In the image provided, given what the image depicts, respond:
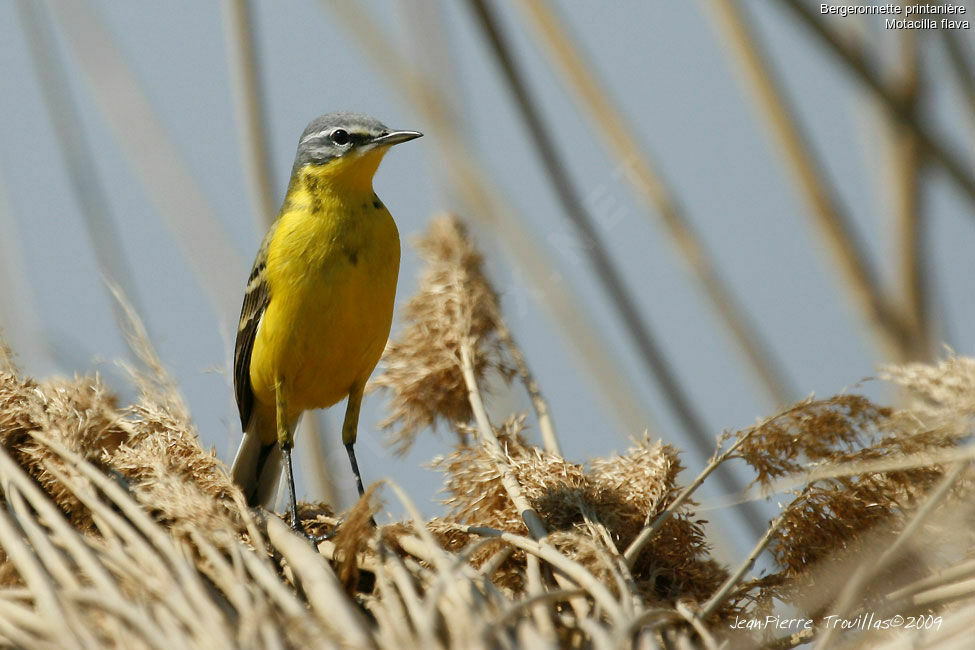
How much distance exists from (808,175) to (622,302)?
32.2 inches

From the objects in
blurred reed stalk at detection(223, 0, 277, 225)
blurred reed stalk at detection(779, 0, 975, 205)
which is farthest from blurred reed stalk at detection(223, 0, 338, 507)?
blurred reed stalk at detection(779, 0, 975, 205)

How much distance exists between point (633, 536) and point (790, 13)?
117cm

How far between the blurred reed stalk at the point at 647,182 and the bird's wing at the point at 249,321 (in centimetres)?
141

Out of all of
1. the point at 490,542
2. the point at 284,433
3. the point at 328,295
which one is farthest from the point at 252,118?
the point at 490,542

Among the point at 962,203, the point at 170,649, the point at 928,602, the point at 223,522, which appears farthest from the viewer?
the point at 962,203

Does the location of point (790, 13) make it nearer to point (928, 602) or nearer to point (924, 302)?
point (928, 602)

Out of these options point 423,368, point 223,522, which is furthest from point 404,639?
point 423,368

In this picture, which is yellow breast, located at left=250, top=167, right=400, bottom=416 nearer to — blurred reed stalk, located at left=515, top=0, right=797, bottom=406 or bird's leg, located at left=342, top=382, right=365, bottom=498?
bird's leg, located at left=342, top=382, right=365, bottom=498

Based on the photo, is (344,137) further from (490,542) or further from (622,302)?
(490,542)

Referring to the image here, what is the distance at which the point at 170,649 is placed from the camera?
114 centimetres

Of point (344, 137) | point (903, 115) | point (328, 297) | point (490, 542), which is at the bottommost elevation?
point (490, 542)

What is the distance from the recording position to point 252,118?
335 cm

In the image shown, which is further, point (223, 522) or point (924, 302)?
point (924, 302)

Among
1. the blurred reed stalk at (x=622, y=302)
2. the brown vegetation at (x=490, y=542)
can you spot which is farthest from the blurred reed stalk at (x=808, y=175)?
the brown vegetation at (x=490, y=542)
